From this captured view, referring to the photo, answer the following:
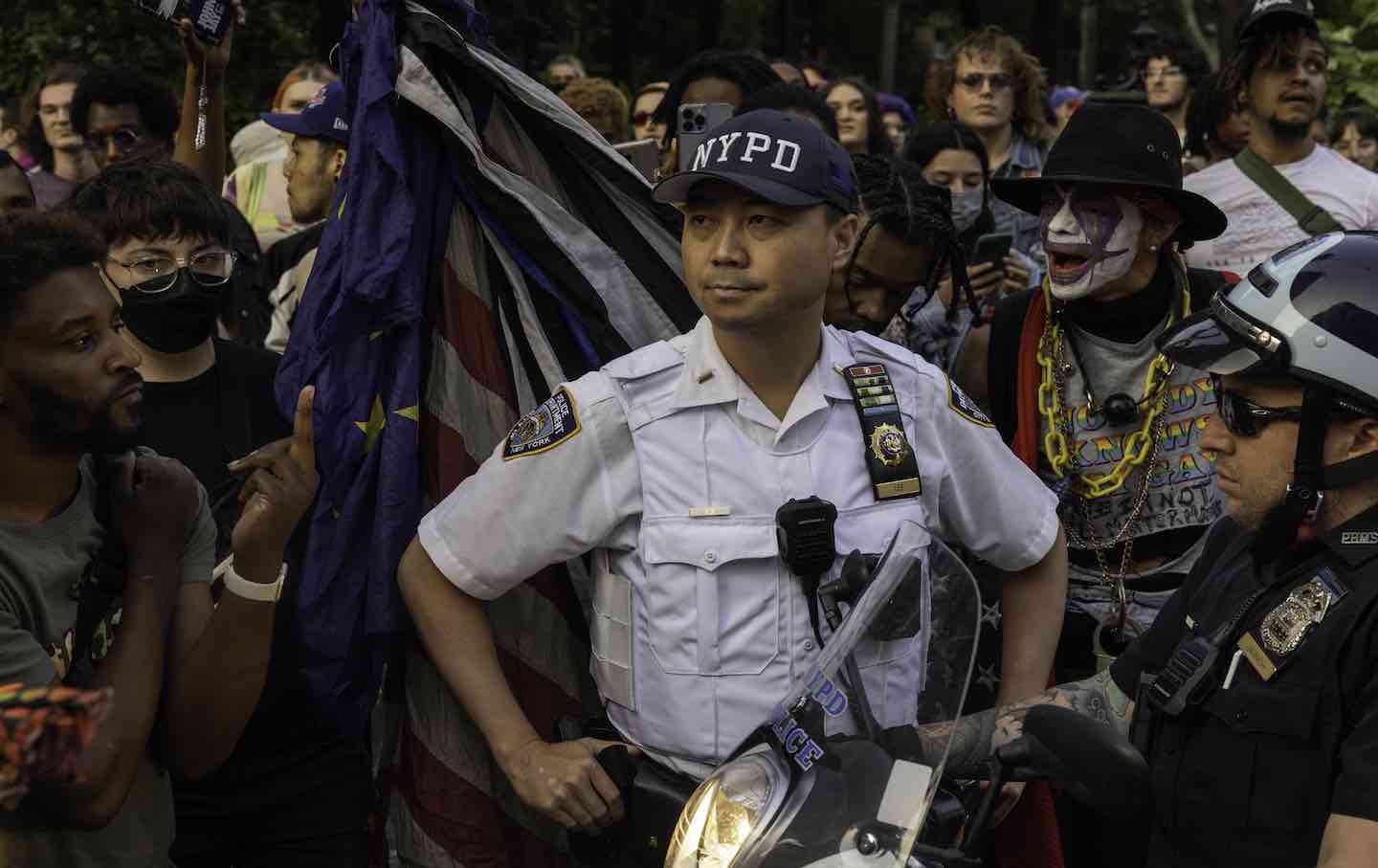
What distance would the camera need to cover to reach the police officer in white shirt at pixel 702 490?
330 centimetres

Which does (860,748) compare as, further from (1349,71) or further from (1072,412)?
(1349,71)

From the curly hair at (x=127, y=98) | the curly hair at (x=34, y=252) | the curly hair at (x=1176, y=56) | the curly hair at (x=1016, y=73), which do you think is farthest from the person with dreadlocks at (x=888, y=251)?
the curly hair at (x=1176, y=56)

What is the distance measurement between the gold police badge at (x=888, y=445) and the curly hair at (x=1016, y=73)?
13.6ft

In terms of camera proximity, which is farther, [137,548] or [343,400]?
[343,400]

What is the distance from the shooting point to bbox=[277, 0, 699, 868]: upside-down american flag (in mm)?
3688

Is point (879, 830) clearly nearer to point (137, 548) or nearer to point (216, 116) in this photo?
point (137, 548)

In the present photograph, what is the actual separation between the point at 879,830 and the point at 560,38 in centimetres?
1514

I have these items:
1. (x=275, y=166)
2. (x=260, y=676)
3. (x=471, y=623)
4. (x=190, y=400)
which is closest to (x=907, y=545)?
(x=471, y=623)

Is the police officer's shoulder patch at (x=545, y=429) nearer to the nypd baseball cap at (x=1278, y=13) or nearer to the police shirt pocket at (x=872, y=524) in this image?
the police shirt pocket at (x=872, y=524)

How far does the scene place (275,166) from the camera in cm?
783

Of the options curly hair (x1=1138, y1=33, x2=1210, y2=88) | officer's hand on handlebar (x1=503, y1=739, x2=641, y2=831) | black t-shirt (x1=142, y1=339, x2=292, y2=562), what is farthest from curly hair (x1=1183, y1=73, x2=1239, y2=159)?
officer's hand on handlebar (x1=503, y1=739, x2=641, y2=831)

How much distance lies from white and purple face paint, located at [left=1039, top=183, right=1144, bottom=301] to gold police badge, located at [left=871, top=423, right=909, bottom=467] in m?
1.06

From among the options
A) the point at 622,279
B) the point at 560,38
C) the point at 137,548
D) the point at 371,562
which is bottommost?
the point at 560,38

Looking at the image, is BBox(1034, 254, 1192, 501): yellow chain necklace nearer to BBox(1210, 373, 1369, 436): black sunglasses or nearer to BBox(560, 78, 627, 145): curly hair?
BBox(1210, 373, 1369, 436): black sunglasses
